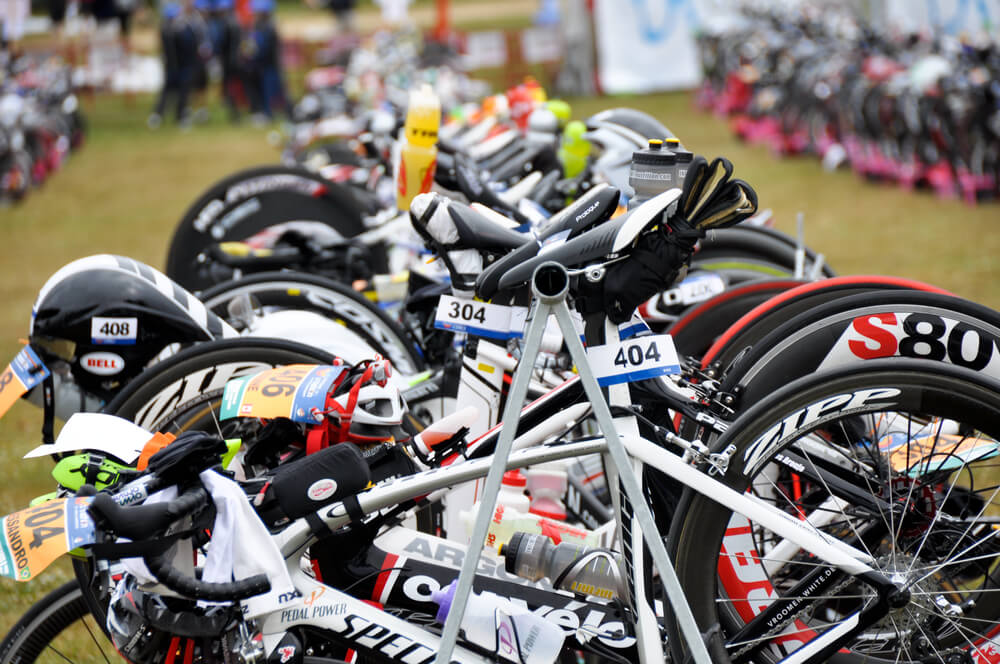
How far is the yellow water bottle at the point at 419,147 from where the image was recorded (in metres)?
4.17

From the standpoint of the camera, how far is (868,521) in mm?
2637

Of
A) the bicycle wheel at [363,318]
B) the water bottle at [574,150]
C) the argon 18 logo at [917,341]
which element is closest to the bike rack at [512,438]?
the argon 18 logo at [917,341]

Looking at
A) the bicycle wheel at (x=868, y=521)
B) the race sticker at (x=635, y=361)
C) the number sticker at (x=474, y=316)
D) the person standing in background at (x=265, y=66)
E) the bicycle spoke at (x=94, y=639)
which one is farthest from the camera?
the person standing in background at (x=265, y=66)

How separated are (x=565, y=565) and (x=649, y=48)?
2056 centimetres

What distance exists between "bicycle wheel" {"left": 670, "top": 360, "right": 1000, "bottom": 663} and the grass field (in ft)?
8.53

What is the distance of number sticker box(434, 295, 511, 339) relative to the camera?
3008mm

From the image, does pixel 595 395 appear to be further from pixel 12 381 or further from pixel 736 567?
pixel 12 381

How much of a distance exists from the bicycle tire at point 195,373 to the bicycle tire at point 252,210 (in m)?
2.16

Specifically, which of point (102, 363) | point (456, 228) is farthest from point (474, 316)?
point (102, 363)

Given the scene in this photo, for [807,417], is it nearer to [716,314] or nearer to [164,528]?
[164,528]

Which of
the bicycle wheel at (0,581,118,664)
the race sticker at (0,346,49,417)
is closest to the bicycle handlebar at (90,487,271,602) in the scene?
the bicycle wheel at (0,581,118,664)

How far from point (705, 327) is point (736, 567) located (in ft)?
4.81

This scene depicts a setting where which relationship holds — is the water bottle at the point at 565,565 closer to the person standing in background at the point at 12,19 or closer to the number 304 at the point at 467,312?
the number 304 at the point at 467,312

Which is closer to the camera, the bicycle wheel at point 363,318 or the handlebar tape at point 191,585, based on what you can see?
the handlebar tape at point 191,585
